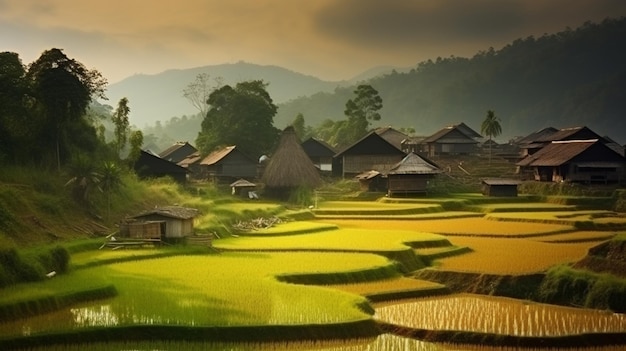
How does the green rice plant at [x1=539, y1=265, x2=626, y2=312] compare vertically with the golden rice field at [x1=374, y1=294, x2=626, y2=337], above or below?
above

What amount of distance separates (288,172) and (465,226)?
52.3 feet

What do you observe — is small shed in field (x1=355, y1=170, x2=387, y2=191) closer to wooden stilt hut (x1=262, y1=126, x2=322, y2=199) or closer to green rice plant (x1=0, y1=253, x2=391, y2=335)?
wooden stilt hut (x1=262, y1=126, x2=322, y2=199)

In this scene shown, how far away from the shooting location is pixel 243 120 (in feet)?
186

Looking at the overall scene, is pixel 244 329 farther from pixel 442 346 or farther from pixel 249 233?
pixel 249 233

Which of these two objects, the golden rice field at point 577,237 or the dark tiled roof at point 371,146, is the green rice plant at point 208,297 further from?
the dark tiled roof at point 371,146

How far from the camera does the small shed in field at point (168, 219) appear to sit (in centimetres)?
2405

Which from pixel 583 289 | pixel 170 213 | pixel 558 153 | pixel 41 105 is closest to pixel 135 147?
pixel 41 105

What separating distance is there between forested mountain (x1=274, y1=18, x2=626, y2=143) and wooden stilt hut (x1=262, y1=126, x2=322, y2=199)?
11092 cm

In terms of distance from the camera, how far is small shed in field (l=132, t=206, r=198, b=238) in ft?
78.9

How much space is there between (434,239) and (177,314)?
13.9 m

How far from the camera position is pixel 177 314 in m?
13.8

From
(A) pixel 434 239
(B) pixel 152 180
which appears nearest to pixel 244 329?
(A) pixel 434 239

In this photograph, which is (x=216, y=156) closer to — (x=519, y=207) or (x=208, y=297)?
(x=519, y=207)

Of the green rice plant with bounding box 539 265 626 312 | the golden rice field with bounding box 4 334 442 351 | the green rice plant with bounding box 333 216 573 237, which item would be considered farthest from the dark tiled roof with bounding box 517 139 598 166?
the golden rice field with bounding box 4 334 442 351
